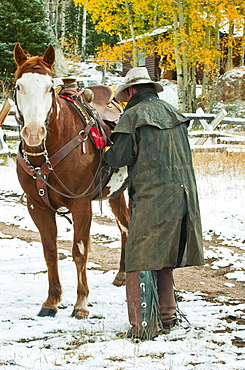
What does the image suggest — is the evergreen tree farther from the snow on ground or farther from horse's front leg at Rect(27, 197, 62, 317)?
horse's front leg at Rect(27, 197, 62, 317)

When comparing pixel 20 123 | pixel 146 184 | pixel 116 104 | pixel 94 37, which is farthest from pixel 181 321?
pixel 94 37

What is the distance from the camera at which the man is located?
353 centimetres

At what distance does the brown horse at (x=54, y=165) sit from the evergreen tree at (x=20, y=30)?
14.2m

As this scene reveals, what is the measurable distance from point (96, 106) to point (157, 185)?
1825 millimetres

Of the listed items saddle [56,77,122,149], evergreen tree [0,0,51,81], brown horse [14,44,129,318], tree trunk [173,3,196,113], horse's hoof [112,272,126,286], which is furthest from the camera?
evergreen tree [0,0,51,81]

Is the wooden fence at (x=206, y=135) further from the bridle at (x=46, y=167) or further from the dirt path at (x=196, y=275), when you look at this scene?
the bridle at (x=46, y=167)

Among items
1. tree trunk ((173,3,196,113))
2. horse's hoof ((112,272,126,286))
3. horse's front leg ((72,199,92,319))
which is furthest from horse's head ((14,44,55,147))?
tree trunk ((173,3,196,113))

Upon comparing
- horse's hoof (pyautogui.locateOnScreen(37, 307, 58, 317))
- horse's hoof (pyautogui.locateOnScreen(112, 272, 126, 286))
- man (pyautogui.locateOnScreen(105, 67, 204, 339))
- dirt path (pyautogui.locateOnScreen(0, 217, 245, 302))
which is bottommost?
dirt path (pyautogui.locateOnScreen(0, 217, 245, 302))

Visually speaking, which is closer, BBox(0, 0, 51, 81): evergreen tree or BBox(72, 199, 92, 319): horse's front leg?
BBox(72, 199, 92, 319): horse's front leg

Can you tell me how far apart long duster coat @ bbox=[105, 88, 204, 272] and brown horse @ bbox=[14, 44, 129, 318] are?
52 centimetres

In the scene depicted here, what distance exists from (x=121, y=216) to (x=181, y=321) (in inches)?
78.3

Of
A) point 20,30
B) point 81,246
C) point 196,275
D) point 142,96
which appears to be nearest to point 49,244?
point 81,246

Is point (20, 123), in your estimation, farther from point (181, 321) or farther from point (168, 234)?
point (181, 321)

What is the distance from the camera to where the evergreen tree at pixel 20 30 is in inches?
711
